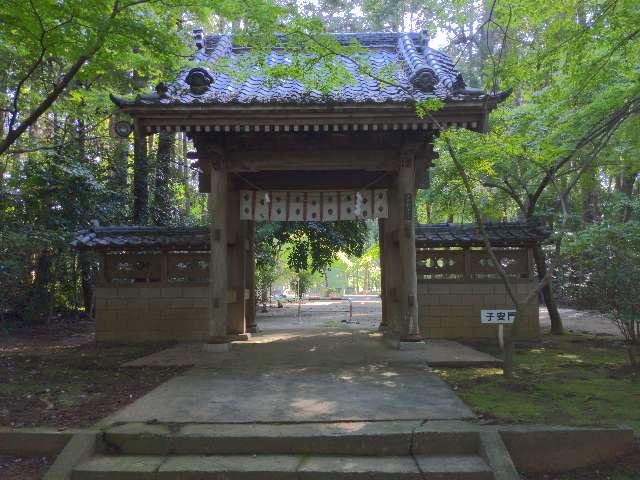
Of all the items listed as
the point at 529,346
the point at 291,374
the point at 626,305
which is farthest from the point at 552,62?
the point at 291,374

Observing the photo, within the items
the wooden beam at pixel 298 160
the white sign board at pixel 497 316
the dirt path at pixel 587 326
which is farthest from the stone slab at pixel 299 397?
the dirt path at pixel 587 326

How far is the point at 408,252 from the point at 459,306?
2576mm

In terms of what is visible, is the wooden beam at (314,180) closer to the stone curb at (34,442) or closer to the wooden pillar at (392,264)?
the wooden pillar at (392,264)

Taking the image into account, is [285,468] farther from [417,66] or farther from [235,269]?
[417,66]

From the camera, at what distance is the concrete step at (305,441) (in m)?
4.37

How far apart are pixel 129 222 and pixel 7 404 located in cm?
1028

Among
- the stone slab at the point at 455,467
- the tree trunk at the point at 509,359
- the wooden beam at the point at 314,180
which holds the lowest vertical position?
the stone slab at the point at 455,467

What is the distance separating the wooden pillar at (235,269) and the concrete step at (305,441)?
6.05 meters

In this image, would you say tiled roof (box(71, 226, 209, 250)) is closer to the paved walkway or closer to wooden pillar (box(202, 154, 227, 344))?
wooden pillar (box(202, 154, 227, 344))

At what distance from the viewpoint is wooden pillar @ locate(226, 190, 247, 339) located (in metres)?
10.7

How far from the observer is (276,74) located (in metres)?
7.11

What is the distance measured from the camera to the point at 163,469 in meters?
4.12

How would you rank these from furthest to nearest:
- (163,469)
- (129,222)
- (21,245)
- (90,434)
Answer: (129,222), (21,245), (90,434), (163,469)

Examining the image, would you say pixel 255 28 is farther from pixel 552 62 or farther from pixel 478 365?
pixel 478 365
